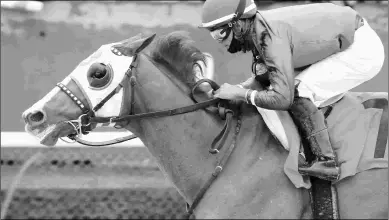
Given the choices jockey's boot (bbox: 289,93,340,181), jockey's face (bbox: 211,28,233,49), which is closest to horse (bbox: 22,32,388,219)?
jockey's boot (bbox: 289,93,340,181)

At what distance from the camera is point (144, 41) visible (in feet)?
11.2

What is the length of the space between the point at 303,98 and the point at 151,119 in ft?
2.78

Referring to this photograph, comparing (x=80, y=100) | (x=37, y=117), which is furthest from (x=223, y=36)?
(x=37, y=117)

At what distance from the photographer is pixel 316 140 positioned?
3262 mm

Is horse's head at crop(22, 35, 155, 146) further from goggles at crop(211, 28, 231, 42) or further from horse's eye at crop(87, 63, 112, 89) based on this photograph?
goggles at crop(211, 28, 231, 42)

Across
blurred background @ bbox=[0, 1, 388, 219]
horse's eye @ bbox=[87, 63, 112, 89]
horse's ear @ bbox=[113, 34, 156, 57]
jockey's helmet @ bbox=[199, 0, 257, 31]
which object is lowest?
blurred background @ bbox=[0, 1, 388, 219]

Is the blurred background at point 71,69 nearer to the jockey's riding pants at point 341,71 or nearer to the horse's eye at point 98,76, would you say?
the horse's eye at point 98,76

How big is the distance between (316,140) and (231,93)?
0.53m

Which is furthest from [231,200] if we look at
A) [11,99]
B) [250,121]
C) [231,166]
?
[11,99]

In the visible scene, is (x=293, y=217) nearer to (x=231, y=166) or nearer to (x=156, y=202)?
(x=231, y=166)

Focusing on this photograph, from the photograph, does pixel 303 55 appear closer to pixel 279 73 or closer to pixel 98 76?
pixel 279 73

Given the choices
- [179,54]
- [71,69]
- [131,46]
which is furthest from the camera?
[71,69]

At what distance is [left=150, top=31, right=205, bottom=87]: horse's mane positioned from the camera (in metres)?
3.47

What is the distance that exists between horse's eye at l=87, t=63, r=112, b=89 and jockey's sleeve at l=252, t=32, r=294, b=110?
0.84m
